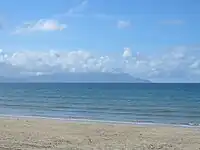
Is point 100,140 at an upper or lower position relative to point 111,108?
lower

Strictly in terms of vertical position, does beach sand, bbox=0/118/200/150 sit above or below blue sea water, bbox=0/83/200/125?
below

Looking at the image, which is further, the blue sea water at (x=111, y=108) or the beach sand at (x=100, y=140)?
the blue sea water at (x=111, y=108)

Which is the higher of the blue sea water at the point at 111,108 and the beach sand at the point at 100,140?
the blue sea water at the point at 111,108

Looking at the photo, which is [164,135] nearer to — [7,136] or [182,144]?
[182,144]

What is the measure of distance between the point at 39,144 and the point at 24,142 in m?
0.82

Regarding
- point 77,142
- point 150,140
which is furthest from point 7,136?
point 150,140

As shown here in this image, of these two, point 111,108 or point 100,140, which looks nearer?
point 100,140

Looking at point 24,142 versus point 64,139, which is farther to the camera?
point 64,139

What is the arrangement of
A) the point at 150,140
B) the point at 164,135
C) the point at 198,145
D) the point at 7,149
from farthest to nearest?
the point at 164,135, the point at 150,140, the point at 198,145, the point at 7,149

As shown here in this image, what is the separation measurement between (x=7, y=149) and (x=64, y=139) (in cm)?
378

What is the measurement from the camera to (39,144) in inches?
659

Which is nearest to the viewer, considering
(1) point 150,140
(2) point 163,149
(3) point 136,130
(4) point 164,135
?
(2) point 163,149

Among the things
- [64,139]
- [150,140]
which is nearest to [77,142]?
[64,139]

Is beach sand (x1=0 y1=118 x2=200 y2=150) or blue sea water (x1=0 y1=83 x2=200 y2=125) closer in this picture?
beach sand (x1=0 y1=118 x2=200 y2=150)
